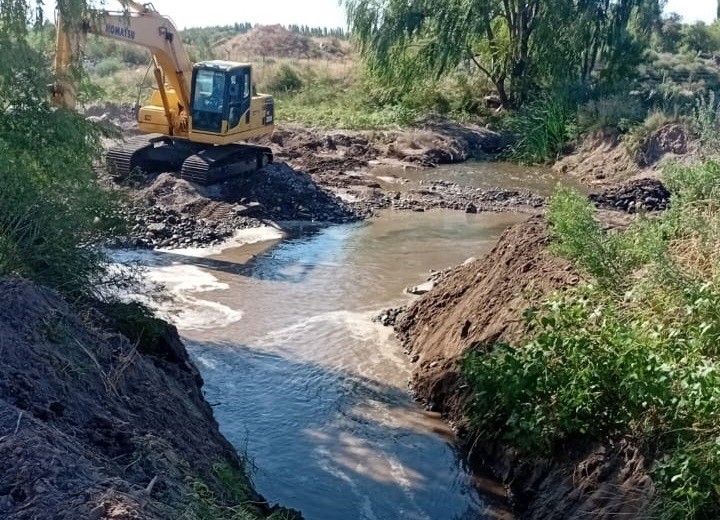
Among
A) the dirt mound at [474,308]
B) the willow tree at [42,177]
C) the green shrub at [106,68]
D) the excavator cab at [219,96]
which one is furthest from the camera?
the green shrub at [106,68]

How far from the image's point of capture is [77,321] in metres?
7.51

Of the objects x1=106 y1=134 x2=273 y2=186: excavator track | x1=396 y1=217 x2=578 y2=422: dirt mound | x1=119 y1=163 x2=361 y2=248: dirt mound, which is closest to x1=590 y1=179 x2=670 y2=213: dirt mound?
x1=119 y1=163 x2=361 y2=248: dirt mound

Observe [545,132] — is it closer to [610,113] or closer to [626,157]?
[610,113]

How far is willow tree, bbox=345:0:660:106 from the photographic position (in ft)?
101

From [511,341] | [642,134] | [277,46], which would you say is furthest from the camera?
[277,46]

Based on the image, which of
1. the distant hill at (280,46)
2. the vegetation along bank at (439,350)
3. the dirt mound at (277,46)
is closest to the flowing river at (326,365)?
the vegetation along bank at (439,350)

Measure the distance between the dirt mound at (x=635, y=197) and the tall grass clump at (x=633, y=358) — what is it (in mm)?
9910

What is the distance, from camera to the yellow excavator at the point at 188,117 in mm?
19312

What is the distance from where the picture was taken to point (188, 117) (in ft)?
66.6

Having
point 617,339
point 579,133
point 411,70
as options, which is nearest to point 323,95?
point 411,70

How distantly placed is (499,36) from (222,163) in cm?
1645

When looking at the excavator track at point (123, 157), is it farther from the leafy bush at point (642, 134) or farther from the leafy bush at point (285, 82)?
the leafy bush at point (285, 82)

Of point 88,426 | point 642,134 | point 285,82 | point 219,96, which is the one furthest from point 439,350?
point 285,82

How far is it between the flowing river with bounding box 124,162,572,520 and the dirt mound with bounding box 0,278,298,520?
48.6 inches
